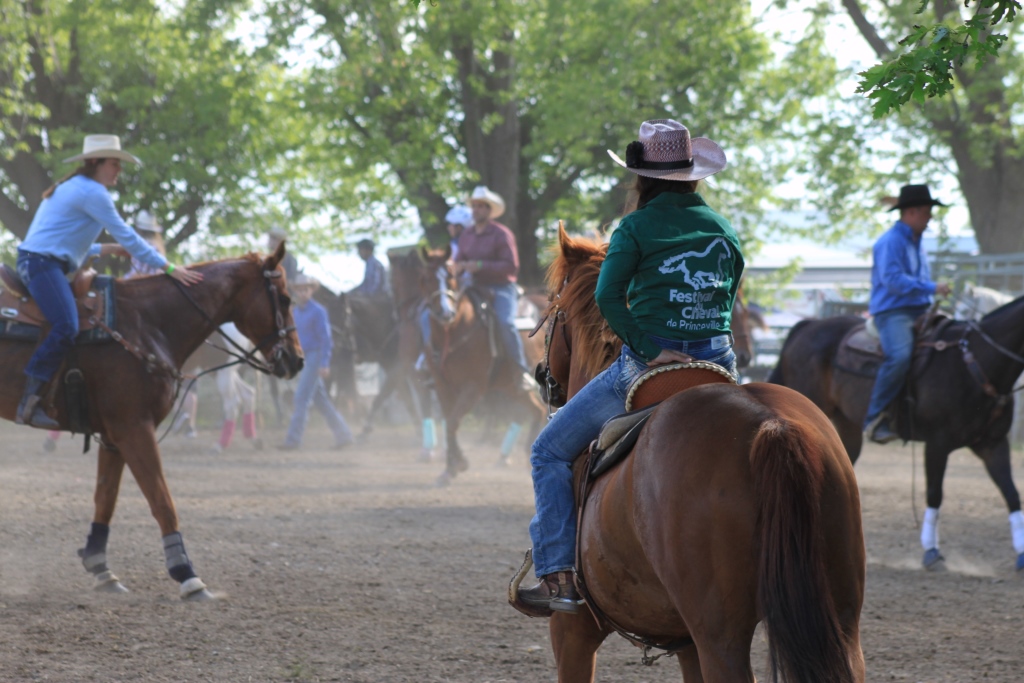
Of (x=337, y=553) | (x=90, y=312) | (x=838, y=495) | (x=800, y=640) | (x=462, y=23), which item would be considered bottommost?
(x=337, y=553)

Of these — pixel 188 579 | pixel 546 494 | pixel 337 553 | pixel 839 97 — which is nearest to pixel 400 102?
pixel 839 97

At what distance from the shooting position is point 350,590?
7418 millimetres

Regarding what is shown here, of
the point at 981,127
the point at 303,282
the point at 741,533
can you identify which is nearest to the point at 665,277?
the point at 741,533

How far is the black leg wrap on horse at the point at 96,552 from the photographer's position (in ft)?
23.7

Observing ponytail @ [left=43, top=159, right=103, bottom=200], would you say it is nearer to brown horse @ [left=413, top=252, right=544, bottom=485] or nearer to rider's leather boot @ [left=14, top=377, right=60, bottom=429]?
rider's leather boot @ [left=14, top=377, right=60, bottom=429]

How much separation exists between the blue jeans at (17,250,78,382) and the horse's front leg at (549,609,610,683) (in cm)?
433

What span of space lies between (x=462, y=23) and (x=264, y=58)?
3940 millimetres

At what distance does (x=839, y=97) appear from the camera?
2234 centimetres

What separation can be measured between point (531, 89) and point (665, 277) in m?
18.4

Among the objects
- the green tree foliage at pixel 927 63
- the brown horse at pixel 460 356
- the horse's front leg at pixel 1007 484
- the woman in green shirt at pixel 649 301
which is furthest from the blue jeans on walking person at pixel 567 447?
the brown horse at pixel 460 356

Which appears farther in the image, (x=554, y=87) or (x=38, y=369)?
(x=554, y=87)

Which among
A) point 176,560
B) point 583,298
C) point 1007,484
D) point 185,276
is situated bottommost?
point 176,560

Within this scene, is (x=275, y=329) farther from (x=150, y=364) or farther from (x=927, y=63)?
(x=927, y=63)

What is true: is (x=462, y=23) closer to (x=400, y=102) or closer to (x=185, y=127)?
(x=400, y=102)
